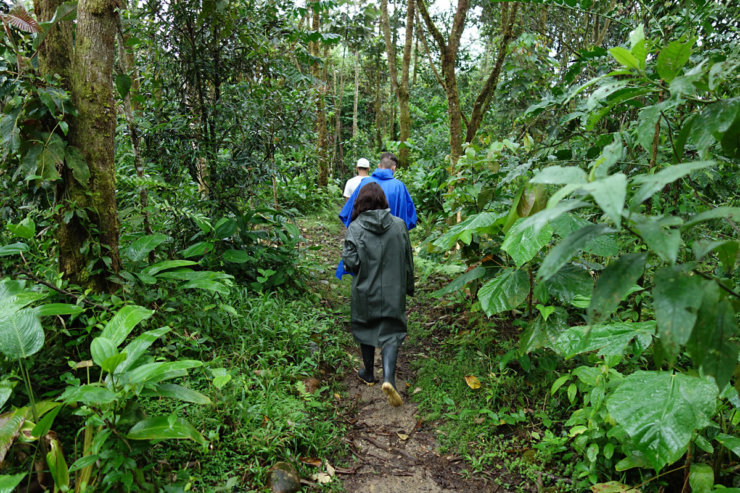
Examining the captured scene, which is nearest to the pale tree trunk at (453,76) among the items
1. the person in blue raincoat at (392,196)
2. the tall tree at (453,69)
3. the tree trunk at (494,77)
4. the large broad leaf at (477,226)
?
the tall tree at (453,69)

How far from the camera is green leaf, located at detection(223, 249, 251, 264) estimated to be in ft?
16.1

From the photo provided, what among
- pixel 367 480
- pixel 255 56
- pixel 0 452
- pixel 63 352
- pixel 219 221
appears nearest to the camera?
pixel 0 452

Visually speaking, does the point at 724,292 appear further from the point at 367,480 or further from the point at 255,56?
the point at 255,56

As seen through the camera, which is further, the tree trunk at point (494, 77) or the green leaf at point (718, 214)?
the tree trunk at point (494, 77)

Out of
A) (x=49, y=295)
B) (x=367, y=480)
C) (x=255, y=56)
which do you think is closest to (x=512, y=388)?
(x=367, y=480)

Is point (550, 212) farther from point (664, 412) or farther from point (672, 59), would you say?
point (664, 412)

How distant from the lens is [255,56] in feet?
17.2

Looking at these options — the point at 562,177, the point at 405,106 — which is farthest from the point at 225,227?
the point at 405,106

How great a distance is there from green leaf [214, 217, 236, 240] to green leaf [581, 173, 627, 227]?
4.49m

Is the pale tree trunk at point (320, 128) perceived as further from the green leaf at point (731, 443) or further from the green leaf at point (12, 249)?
the green leaf at point (731, 443)

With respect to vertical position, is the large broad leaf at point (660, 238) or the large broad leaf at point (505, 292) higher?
the large broad leaf at point (660, 238)

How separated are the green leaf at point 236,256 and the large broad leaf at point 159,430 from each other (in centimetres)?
271

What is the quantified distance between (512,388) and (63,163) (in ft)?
12.3

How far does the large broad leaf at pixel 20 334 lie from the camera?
235 cm
